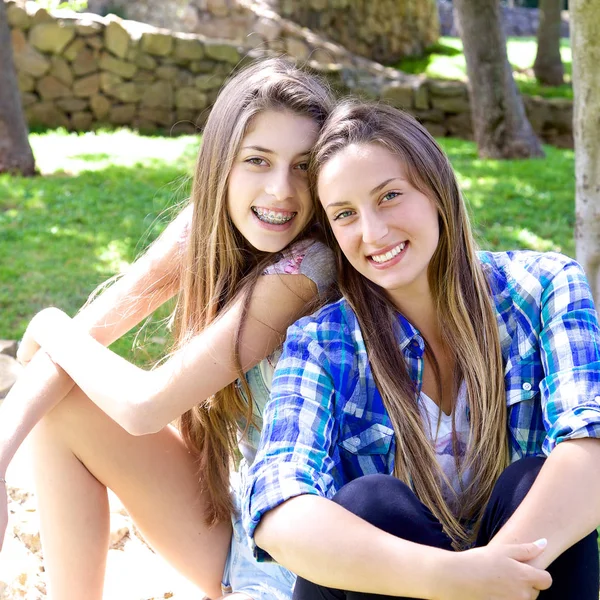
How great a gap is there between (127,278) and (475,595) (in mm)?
1337

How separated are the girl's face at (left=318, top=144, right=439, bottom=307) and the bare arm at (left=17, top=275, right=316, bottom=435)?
211mm

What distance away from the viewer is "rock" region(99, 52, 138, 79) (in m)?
8.93

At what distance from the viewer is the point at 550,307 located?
5.93 feet

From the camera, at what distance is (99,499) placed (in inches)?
82.1

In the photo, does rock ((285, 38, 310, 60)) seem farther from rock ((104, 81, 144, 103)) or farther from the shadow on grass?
the shadow on grass

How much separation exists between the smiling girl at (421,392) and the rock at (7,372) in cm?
207

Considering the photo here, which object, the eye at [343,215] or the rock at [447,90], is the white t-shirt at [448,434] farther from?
the rock at [447,90]

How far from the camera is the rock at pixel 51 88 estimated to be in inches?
343

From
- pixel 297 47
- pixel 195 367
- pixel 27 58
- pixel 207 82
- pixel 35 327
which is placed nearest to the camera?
pixel 195 367

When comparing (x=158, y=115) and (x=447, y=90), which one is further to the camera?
(x=447, y=90)

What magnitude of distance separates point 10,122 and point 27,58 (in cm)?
238

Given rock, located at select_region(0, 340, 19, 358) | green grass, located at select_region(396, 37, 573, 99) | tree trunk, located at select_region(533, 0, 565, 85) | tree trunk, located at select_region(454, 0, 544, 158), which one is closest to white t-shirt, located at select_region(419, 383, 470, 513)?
rock, located at select_region(0, 340, 19, 358)

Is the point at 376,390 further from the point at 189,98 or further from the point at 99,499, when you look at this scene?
the point at 189,98

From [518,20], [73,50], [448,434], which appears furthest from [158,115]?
[518,20]
